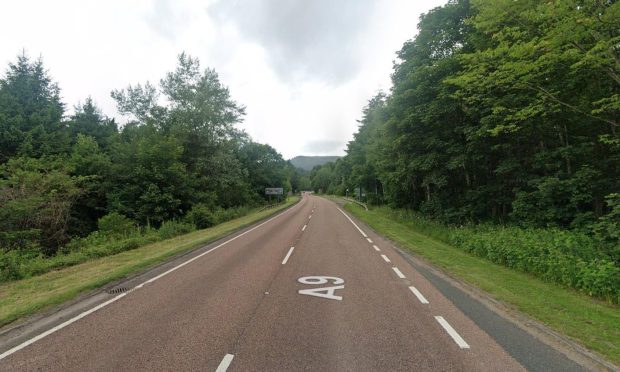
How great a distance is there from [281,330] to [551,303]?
5.45 meters

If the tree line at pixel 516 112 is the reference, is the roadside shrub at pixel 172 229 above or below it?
below

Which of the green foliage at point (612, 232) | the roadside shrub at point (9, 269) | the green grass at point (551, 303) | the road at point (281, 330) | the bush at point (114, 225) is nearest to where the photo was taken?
the road at point (281, 330)

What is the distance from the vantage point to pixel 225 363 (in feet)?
12.3

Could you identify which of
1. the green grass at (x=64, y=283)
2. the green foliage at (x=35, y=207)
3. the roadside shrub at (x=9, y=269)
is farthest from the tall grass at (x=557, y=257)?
the green foliage at (x=35, y=207)

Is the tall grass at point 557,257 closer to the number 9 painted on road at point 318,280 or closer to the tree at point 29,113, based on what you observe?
the number 9 painted on road at point 318,280

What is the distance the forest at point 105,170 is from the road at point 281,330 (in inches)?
241

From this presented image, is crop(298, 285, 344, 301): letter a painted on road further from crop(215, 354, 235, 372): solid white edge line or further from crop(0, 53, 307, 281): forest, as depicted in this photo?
crop(0, 53, 307, 281): forest

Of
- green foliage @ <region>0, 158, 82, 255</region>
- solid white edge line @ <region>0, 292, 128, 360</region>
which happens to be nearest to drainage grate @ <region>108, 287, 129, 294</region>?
solid white edge line @ <region>0, 292, 128, 360</region>

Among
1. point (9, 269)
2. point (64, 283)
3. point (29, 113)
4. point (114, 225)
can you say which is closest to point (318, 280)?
point (64, 283)

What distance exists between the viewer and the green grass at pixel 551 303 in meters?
4.47

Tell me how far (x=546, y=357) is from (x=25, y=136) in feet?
122

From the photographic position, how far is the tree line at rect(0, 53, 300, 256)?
16.1m

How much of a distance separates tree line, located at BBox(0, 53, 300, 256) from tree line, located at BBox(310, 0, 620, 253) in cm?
1768

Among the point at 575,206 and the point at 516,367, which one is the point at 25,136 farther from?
the point at 575,206
